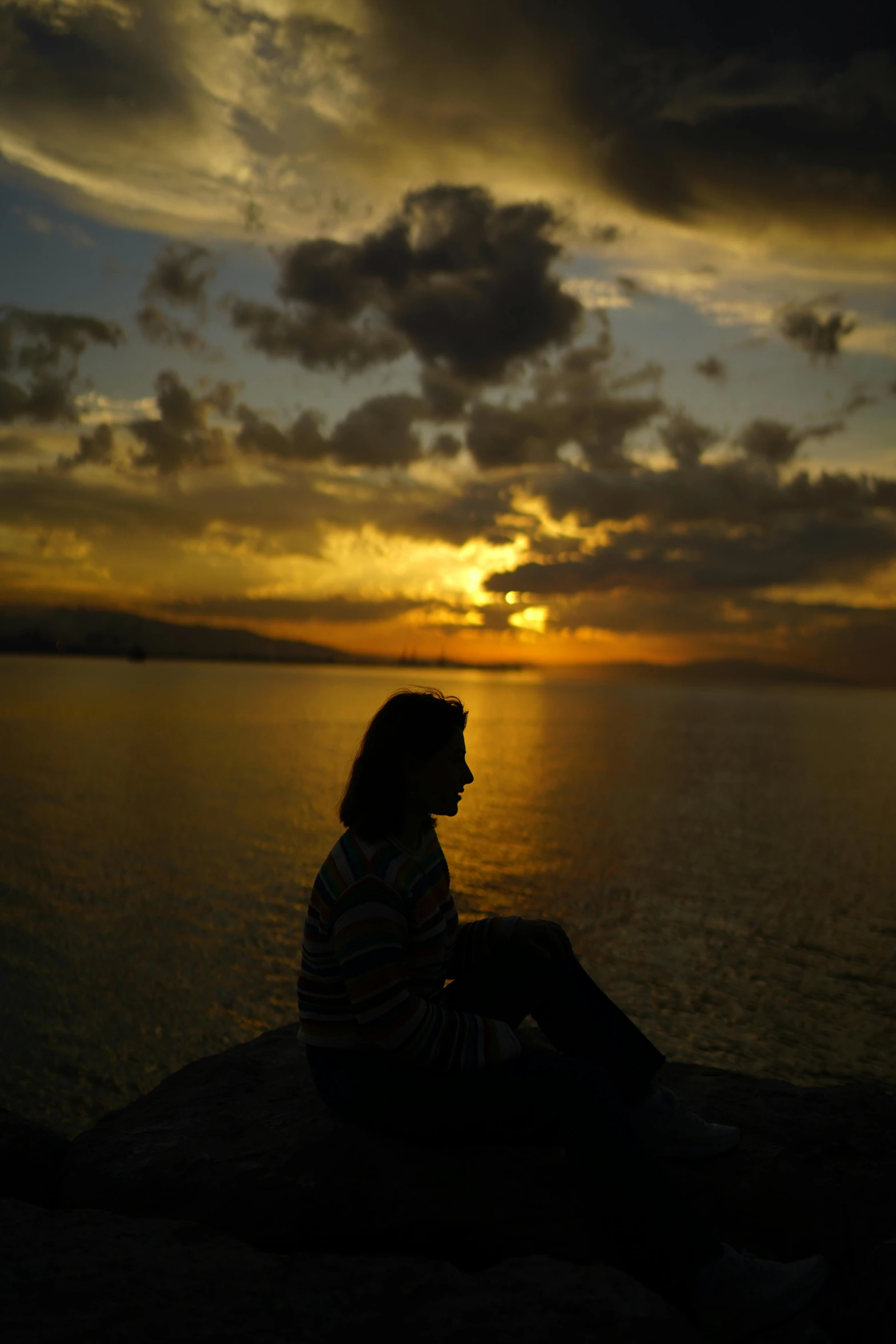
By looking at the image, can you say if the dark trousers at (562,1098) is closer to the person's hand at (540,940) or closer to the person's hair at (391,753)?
the person's hand at (540,940)

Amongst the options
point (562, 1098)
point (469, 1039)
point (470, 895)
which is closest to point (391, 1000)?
point (469, 1039)

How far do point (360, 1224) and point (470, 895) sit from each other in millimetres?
18371

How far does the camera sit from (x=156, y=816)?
32.6m

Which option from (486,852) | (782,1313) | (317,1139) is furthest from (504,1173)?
(486,852)

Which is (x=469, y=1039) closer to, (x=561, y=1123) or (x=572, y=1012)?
(x=561, y=1123)

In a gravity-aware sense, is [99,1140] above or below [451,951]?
below

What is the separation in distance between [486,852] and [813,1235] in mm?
24028

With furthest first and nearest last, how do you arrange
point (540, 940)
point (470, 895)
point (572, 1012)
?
1. point (470, 895)
2. point (540, 940)
3. point (572, 1012)

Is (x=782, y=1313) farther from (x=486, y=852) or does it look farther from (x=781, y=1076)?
(x=486, y=852)

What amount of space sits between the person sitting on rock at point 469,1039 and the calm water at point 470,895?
25.9 ft

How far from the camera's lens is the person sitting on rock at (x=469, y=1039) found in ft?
13.6

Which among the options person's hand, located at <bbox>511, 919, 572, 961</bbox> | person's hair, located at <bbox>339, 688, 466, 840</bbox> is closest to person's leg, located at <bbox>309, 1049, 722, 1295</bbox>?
person's hand, located at <bbox>511, 919, 572, 961</bbox>

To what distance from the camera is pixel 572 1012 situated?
16.6 ft

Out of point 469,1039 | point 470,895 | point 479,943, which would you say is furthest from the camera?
point 470,895
